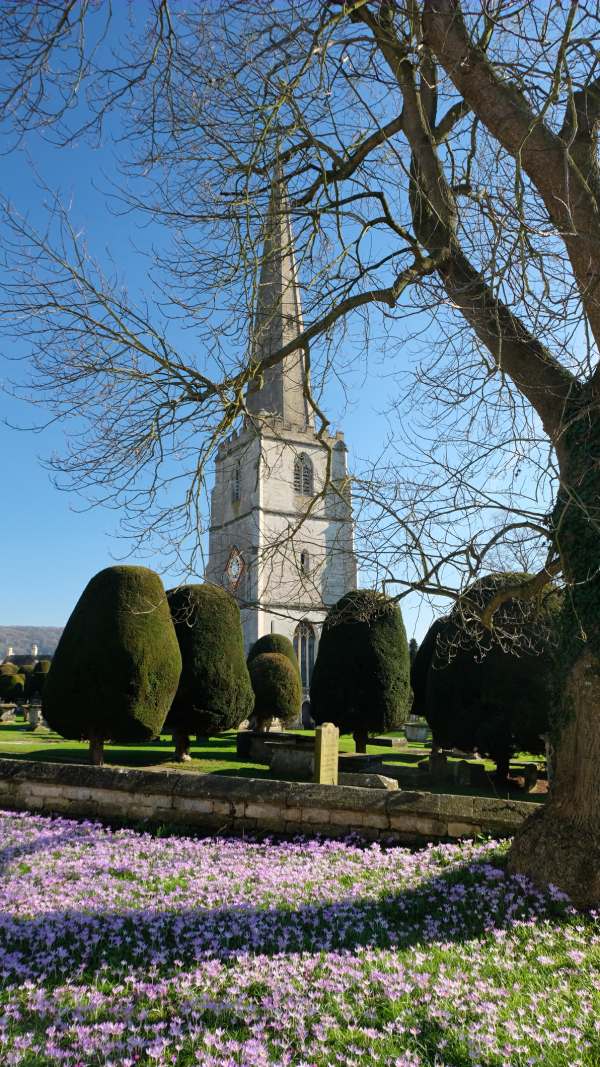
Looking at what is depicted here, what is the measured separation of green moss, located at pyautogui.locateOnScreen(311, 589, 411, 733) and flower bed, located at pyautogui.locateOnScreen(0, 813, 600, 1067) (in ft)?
38.3

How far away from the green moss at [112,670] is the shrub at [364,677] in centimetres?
524

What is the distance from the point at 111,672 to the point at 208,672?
3928 mm

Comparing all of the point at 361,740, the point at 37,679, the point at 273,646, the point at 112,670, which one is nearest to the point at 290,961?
the point at 112,670

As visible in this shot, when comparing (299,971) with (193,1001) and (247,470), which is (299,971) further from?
(247,470)

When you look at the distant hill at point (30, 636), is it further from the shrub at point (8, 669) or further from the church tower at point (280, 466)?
the church tower at point (280, 466)

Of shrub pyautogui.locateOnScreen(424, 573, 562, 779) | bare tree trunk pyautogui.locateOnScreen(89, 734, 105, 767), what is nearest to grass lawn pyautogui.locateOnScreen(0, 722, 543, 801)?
bare tree trunk pyautogui.locateOnScreen(89, 734, 105, 767)

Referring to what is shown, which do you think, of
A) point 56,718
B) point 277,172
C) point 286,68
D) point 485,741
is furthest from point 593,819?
point 56,718

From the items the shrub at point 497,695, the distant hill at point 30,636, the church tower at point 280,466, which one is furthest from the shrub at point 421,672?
the distant hill at point 30,636

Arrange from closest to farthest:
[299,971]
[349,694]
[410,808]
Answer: [299,971] → [410,808] → [349,694]

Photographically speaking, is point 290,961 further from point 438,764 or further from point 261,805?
point 438,764

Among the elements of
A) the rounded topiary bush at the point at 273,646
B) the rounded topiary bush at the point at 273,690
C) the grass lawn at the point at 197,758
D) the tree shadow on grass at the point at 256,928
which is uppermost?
the rounded topiary bush at the point at 273,646

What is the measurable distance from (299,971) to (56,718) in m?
10.7

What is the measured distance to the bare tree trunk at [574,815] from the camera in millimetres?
5066

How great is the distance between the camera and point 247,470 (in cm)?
5022
